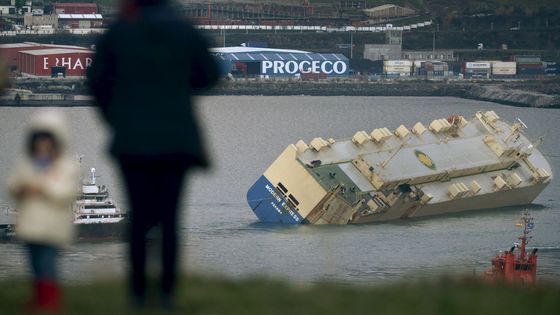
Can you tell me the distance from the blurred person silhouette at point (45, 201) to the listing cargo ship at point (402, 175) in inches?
1043

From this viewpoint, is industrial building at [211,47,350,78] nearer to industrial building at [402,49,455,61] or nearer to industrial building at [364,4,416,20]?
industrial building at [402,49,455,61]

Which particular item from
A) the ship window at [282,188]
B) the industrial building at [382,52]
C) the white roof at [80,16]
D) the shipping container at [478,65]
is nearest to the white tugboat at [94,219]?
the ship window at [282,188]

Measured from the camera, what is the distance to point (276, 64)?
97312 millimetres

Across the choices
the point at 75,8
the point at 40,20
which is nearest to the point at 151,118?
the point at 40,20

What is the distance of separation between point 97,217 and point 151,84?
24416 mm

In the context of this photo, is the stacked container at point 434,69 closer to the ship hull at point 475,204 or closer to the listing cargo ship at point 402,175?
the listing cargo ship at point 402,175

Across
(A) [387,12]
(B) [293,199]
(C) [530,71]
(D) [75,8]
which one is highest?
(B) [293,199]

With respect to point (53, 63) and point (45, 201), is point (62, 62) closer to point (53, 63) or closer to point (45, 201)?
point (53, 63)

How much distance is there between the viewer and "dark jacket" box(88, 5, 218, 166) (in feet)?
23.2

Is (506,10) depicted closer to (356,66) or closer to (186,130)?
(356,66)

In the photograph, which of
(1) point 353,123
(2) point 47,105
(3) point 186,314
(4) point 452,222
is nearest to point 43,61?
(2) point 47,105

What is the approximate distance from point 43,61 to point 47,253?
8618cm

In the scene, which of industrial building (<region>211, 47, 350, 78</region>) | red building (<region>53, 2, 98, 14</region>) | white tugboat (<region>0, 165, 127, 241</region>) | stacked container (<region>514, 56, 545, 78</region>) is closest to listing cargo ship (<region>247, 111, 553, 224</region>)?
white tugboat (<region>0, 165, 127, 241</region>)

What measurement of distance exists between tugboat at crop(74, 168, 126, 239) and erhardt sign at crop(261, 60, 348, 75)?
6431 centimetres
